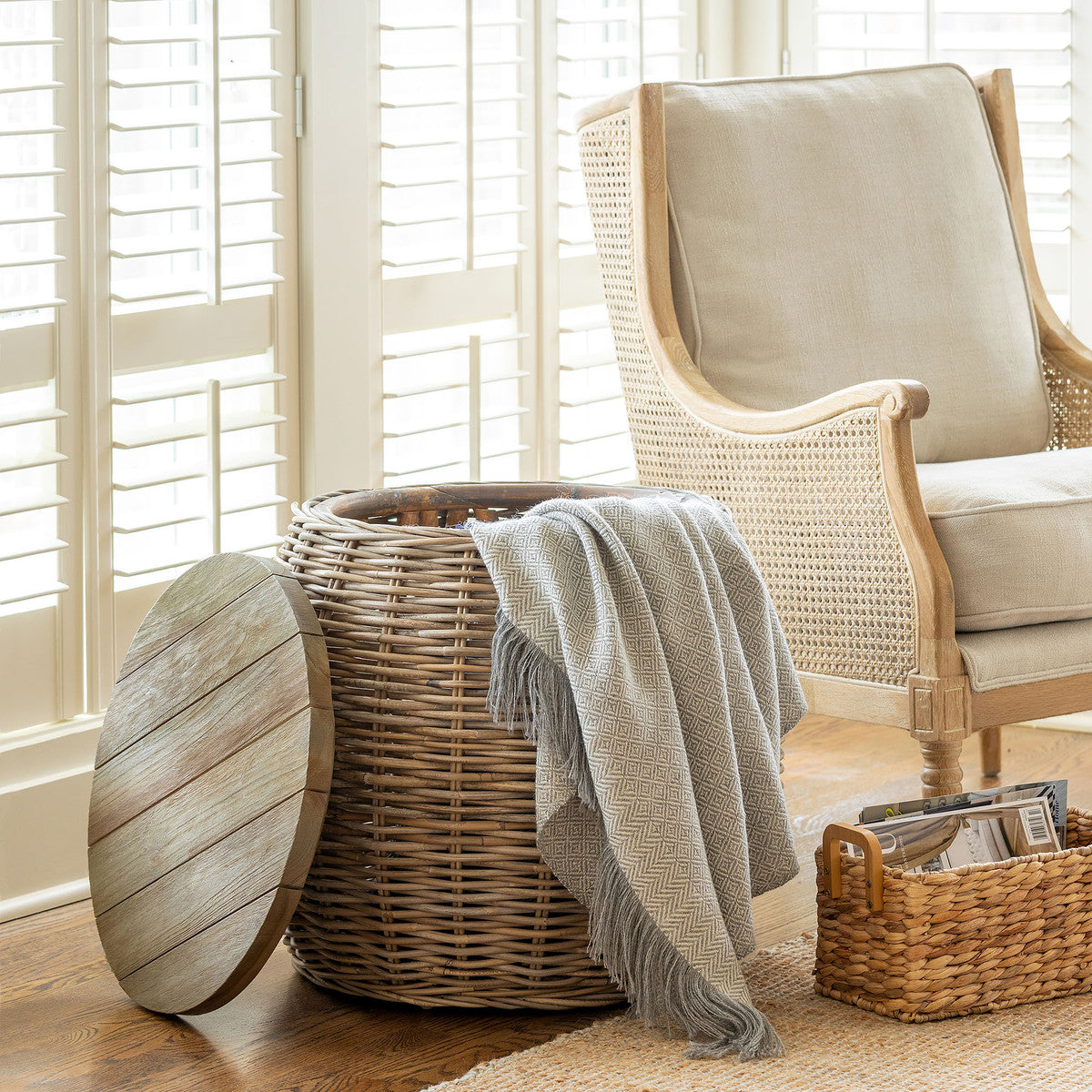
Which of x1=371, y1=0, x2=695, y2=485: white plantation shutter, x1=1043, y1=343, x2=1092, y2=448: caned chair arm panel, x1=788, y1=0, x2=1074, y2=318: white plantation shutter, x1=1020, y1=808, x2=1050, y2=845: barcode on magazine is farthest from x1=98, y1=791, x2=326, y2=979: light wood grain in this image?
Answer: x1=788, y1=0, x2=1074, y2=318: white plantation shutter

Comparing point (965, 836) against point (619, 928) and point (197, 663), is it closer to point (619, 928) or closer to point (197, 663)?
point (619, 928)

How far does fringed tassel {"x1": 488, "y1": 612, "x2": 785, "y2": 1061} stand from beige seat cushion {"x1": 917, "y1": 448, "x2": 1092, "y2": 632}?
592mm

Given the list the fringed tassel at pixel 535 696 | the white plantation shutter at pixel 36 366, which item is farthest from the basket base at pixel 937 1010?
the white plantation shutter at pixel 36 366

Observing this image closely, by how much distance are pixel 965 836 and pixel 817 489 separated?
51 centimetres

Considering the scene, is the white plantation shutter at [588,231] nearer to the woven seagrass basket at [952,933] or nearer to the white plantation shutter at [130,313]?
the white plantation shutter at [130,313]

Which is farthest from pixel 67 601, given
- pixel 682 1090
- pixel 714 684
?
pixel 682 1090

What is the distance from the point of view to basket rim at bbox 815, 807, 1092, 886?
5.38 ft

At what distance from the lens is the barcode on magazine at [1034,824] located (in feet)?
5.83

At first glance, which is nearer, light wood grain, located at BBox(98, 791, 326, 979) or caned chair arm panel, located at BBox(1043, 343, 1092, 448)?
light wood grain, located at BBox(98, 791, 326, 979)

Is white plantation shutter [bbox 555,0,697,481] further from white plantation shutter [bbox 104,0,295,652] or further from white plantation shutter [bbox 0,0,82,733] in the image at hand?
white plantation shutter [bbox 0,0,82,733]

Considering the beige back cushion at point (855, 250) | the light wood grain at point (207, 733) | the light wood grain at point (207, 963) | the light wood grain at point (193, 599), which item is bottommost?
the light wood grain at point (207, 963)

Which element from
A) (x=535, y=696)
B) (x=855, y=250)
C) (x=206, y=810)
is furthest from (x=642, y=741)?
(x=855, y=250)

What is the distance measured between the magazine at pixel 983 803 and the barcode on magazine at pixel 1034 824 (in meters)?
0.01

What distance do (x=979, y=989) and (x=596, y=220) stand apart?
1.27 m
